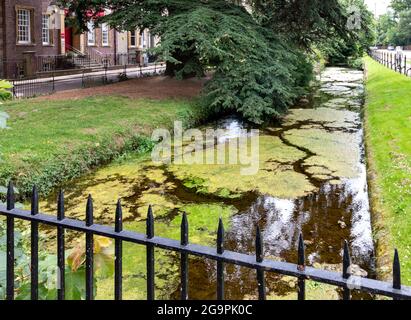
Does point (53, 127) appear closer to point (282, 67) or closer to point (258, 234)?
point (282, 67)

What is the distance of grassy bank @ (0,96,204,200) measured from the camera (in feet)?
28.3

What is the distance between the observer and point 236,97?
15773 mm

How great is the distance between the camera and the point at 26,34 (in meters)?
25.7

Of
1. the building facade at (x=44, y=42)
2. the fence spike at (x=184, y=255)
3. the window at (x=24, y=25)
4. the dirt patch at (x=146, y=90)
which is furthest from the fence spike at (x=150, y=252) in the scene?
the window at (x=24, y=25)

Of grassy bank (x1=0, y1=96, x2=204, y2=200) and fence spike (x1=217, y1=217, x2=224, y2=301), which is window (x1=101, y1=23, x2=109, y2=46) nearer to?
grassy bank (x1=0, y1=96, x2=204, y2=200)

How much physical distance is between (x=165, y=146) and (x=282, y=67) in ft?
18.8

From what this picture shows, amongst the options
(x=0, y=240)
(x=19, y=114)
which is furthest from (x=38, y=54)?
(x=0, y=240)

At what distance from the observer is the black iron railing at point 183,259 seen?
1846mm

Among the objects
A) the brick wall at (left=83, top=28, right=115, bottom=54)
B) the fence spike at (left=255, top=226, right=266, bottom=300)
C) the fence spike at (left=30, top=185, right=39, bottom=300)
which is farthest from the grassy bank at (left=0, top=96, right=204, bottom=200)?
the brick wall at (left=83, top=28, right=115, bottom=54)

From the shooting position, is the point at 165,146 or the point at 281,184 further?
the point at 165,146

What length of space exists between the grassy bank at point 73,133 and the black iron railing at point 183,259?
5.35 meters

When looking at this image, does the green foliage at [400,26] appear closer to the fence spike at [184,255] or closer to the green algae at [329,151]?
the green algae at [329,151]

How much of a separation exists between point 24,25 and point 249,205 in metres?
21.8

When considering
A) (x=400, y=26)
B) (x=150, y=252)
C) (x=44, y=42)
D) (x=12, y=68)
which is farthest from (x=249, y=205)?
(x=400, y=26)
